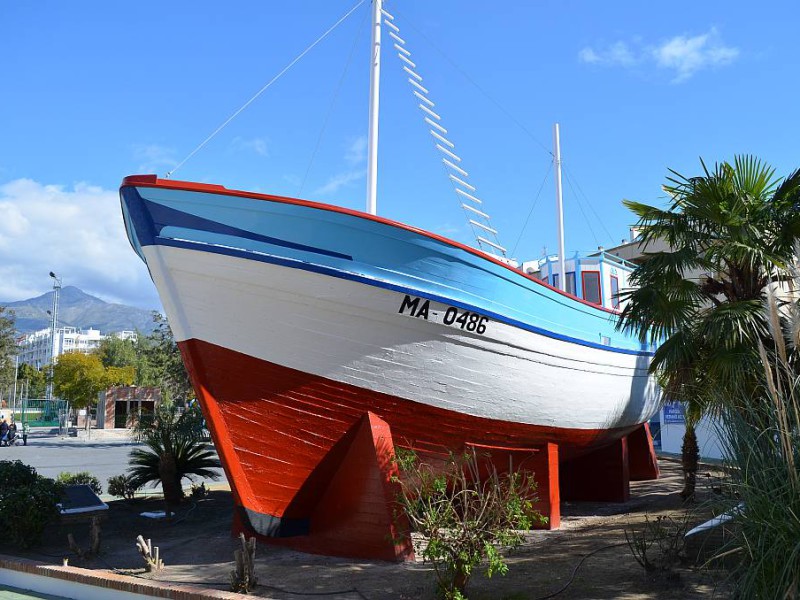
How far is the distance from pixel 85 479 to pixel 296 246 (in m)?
8.84

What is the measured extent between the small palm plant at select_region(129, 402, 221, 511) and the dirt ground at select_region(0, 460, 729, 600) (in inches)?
42.8

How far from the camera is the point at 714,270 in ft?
28.7

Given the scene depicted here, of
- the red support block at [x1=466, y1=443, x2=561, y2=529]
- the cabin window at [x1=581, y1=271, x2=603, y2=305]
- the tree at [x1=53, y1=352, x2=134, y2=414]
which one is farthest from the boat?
the tree at [x1=53, y1=352, x2=134, y2=414]

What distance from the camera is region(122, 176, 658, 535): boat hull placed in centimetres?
700

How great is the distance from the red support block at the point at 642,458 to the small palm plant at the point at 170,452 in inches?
396

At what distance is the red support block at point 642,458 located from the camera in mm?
16062

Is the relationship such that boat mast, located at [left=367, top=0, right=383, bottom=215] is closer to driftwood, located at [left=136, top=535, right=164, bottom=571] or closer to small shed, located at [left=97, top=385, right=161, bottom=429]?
driftwood, located at [left=136, top=535, right=164, bottom=571]

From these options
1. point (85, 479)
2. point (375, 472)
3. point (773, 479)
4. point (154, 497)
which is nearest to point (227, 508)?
point (154, 497)

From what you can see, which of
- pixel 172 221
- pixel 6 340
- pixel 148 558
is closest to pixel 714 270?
pixel 172 221

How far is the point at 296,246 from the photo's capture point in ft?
23.1

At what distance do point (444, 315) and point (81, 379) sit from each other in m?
46.7

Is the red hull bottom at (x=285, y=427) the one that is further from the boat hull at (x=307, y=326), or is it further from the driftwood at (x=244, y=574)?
the driftwood at (x=244, y=574)

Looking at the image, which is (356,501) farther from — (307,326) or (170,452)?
(170,452)

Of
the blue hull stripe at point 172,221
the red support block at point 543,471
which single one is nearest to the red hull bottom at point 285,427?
the blue hull stripe at point 172,221
